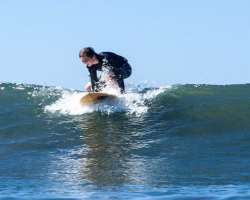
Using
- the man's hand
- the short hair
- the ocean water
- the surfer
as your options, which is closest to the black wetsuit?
the surfer

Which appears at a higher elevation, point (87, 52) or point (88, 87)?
point (87, 52)

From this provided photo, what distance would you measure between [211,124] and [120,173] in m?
3.39

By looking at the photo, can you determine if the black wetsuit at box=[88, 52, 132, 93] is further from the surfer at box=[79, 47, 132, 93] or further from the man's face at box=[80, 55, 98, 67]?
the man's face at box=[80, 55, 98, 67]

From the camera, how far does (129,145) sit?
399 inches

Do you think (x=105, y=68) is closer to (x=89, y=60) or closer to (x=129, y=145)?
(x=89, y=60)

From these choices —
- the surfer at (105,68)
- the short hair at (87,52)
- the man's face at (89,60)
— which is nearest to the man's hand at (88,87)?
the surfer at (105,68)

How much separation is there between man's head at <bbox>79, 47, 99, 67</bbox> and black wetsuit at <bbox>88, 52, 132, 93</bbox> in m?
0.14

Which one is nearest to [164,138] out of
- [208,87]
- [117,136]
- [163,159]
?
[117,136]

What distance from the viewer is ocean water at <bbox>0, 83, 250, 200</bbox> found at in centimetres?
750

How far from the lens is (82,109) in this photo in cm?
1282

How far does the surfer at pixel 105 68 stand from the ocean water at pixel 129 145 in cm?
36

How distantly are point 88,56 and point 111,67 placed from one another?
644mm

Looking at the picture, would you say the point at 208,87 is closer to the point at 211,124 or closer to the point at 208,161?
the point at 211,124

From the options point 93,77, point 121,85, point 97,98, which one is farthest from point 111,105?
point 93,77
